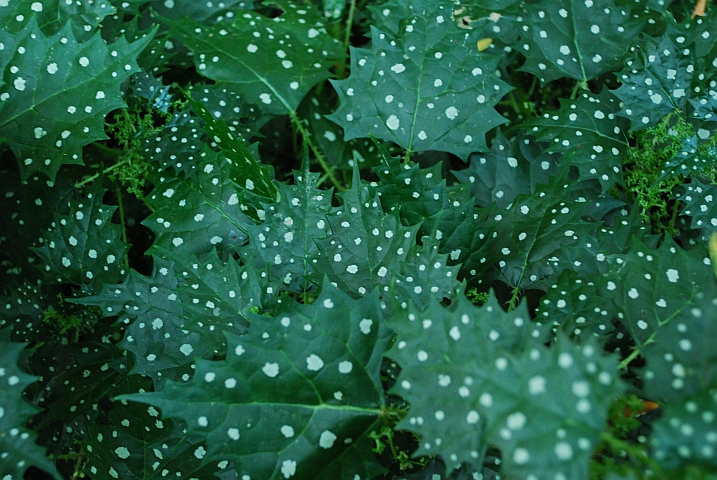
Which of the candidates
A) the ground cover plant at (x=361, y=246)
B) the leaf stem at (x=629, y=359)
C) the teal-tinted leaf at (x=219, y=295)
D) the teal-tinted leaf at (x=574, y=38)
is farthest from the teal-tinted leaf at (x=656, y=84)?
the teal-tinted leaf at (x=219, y=295)

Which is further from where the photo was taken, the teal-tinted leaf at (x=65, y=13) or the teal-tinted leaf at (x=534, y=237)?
the teal-tinted leaf at (x=65, y=13)

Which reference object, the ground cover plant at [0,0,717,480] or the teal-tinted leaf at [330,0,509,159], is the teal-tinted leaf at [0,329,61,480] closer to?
the ground cover plant at [0,0,717,480]

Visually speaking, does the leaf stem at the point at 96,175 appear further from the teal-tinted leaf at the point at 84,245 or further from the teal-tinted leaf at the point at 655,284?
the teal-tinted leaf at the point at 655,284

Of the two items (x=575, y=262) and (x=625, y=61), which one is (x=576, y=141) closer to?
(x=625, y=61)

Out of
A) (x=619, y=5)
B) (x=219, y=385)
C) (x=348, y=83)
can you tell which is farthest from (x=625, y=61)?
(x=219, y=385)

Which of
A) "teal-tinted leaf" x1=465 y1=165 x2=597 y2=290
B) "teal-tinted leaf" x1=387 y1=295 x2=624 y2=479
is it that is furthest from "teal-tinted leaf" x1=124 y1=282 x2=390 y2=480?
"teal-tinted leaf" x1=465 y1=165 x2=597 y2=290

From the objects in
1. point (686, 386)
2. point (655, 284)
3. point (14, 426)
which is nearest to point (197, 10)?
point (14, 426)

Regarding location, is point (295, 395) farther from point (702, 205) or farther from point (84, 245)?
point (702, 205)
